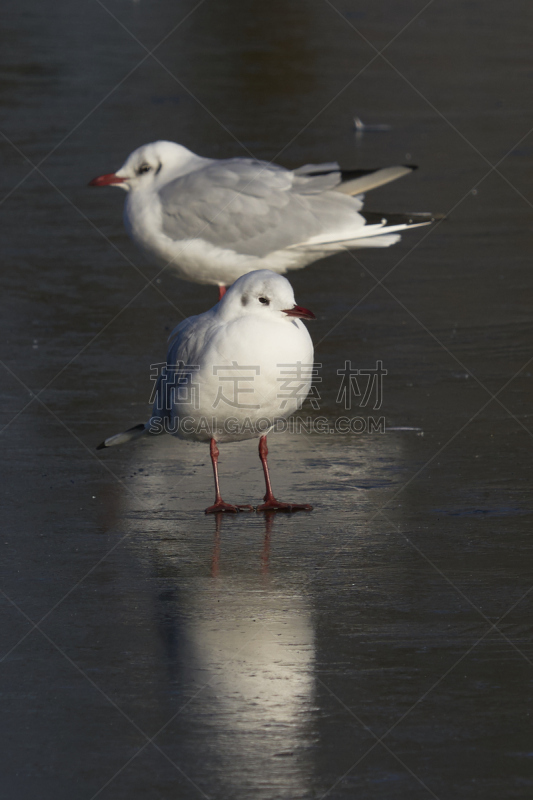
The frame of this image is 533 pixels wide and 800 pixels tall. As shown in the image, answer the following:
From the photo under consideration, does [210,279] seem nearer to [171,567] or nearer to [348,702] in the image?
[171,567]

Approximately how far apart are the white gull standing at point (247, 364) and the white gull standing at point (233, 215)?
272 centimetres

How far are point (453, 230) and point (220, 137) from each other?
13.7ft

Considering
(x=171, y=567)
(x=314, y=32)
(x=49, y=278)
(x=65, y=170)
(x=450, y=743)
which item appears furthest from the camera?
(x=314, y=32)

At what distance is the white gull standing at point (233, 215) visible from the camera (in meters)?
8.21

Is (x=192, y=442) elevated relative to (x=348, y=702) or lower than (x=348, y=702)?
lower

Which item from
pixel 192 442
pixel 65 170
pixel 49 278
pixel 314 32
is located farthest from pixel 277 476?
pixel 314 32

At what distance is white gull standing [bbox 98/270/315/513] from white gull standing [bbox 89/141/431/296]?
272 cm

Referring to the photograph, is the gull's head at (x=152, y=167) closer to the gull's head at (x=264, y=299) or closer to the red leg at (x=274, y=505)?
the gull's head at (x=264, y=299)

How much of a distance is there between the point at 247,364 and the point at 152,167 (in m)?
3.44

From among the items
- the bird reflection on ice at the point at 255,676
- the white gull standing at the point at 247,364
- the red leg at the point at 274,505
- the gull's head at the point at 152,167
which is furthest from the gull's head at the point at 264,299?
the gull's head at the point at 152,167

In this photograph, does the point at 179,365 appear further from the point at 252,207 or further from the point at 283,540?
the point at 252,207

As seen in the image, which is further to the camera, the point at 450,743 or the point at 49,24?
the point at 49,24

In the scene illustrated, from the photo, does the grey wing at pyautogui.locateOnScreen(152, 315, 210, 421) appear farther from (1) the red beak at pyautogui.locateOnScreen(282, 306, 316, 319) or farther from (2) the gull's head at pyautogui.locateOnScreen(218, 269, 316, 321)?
(1) the red beak at pyautogui.locateOnScreen(282, 306, 316, 319)

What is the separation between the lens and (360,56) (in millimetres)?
19828
